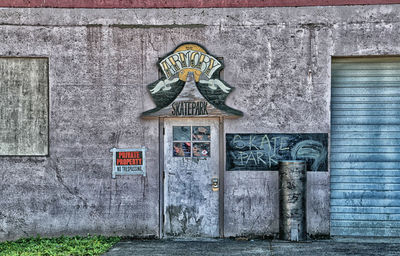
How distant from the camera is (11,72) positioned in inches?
375

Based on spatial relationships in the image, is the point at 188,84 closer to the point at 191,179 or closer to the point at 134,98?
the point at 134,98

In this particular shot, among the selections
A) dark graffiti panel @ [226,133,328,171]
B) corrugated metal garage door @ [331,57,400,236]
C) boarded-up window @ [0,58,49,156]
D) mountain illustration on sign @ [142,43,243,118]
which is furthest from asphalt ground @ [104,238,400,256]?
boarded-up window @ [0,58,49,156]

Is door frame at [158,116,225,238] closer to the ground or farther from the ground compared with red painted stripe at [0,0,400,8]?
closer to the ground

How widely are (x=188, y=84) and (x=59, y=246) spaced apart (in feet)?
11.9

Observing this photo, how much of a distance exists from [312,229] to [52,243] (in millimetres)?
4690

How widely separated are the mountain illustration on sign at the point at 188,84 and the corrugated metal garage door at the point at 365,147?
6.67ft

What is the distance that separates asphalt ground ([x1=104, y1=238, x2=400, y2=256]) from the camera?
26.5 ft

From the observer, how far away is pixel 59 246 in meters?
8.59

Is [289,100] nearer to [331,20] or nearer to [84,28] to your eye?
[331,20]

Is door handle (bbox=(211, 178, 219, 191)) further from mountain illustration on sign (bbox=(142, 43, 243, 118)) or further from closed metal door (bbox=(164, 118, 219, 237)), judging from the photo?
mountain illustration on sign (bbox=(142, 43, 243, 118))

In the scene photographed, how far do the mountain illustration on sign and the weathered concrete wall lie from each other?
158 mm

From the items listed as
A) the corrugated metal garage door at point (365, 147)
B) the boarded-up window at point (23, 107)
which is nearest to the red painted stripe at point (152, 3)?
the boarded-up window at point (23, 107)

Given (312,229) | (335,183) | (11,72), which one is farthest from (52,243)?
→ (335,183)

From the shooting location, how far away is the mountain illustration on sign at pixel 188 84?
927 cm
